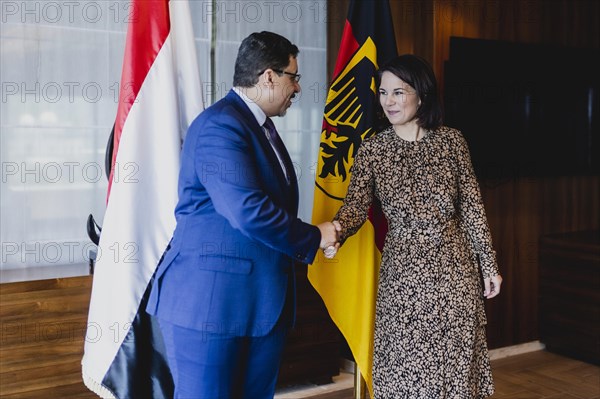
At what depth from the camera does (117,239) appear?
2.47m

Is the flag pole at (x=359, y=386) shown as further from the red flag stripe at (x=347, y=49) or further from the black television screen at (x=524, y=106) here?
the black television screen at (x=524, y=106)

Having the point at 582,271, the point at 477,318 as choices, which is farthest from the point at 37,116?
the point at 582,271

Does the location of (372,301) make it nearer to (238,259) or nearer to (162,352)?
(162,352)

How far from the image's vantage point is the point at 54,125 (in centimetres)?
330

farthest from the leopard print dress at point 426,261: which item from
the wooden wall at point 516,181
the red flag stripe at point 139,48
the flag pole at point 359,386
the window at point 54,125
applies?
the wooden wall at point 516,181

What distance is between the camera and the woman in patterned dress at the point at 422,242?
8.05 ft

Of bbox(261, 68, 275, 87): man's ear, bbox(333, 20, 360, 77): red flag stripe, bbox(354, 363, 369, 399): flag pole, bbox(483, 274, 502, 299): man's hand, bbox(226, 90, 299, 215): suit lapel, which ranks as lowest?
bbox(354, 363, 369, 399): flag pole

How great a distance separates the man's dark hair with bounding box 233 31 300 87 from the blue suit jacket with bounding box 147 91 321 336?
72 millimetres

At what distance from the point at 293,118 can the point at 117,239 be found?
176 centimetres

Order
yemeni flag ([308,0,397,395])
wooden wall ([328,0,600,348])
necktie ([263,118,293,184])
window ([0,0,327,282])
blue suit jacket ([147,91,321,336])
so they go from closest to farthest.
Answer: blue suit jacket ([147,91,321,336]) < necktie ([263,118,293,184]) < yemeni flag ([308,0,397,395]) < window ([0,0,327,282]) < wooden wall ([328,0,600,348])

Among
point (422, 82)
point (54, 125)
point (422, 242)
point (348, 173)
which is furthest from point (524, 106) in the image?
point (54, 125)

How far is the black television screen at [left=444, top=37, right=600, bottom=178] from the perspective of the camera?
396 cm

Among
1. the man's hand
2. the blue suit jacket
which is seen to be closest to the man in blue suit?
the blue suit jacket

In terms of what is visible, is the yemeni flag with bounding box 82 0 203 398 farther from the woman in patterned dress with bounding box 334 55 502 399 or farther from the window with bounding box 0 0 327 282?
the window with bounding box 0 0 327 282
